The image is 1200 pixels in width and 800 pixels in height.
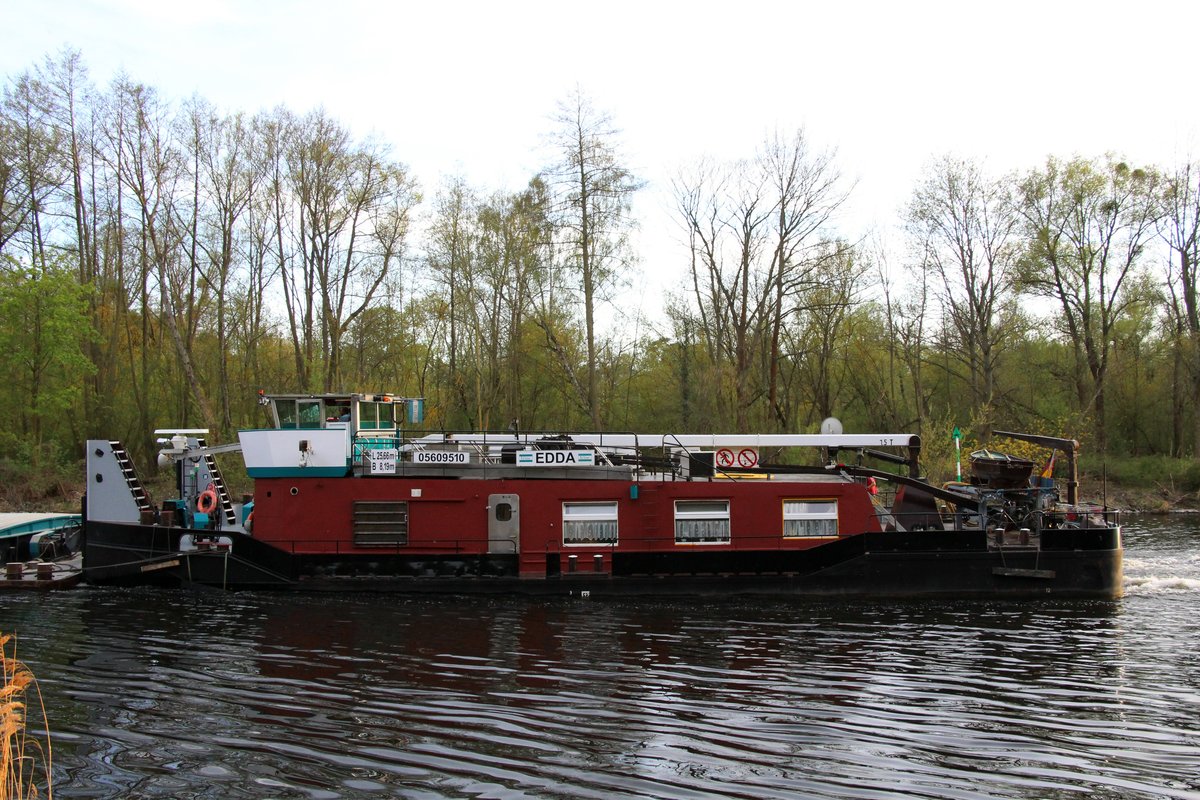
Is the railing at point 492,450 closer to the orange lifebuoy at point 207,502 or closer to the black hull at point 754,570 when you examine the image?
the black hull at point 754,570

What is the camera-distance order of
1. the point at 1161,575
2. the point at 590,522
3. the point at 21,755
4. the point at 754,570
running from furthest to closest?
the point at 1161,575 < the point at 590,522 < the point at 754,570 < the point at 21,755

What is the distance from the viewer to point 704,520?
1730 cm

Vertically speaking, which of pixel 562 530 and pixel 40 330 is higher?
pixel 40 330

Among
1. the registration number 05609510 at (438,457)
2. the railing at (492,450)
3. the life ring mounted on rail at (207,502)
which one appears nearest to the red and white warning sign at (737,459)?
the railing at (492,450)

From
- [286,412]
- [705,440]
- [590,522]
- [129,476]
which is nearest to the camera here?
[590,522]

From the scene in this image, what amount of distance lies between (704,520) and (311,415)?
27.0 ft

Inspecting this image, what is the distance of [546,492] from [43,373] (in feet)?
93.5

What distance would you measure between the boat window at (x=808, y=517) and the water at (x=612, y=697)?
1617 mm

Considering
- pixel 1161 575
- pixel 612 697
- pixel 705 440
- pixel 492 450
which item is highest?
pixel 705 440

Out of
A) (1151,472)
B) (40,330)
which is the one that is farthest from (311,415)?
(1151,472)

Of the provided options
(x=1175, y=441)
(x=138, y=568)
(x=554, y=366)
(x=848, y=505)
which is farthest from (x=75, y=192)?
(x=1175, y=441)

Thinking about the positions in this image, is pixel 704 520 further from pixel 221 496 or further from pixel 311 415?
pixel 221 496

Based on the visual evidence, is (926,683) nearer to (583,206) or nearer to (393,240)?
(583,206)

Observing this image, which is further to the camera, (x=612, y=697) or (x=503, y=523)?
(x=503, y=523)
